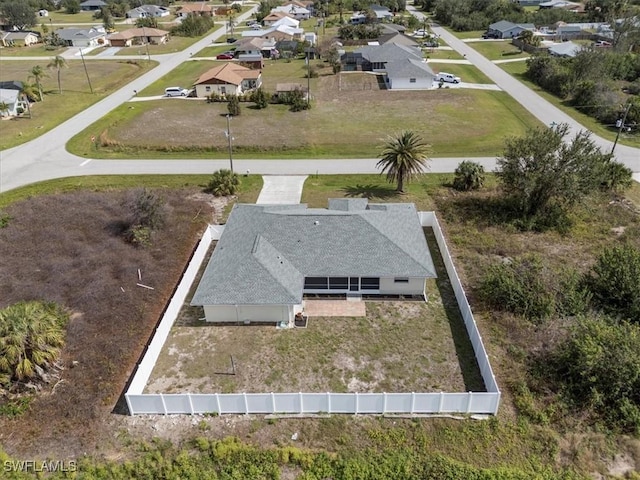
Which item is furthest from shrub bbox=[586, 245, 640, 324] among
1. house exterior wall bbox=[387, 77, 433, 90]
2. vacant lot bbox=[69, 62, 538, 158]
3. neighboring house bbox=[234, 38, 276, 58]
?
neighboring house bbox=[234, 38, 276, 58]

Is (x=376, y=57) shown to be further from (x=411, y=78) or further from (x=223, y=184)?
(x=223, y=184)

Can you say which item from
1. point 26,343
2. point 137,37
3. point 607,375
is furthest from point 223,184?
point 137,37

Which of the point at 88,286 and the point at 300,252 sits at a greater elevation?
the point at 300,252

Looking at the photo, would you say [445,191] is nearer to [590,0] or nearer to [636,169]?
[636,169]

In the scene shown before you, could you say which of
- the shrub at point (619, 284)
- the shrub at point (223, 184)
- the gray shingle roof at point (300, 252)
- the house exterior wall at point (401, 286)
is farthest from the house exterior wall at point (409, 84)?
the shrub at point (619, 284)

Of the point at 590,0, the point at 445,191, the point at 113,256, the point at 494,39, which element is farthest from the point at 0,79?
the point at 590,0

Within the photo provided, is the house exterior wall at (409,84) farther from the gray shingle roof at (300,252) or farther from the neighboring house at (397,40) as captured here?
the gray shingle roof at (300,252)
